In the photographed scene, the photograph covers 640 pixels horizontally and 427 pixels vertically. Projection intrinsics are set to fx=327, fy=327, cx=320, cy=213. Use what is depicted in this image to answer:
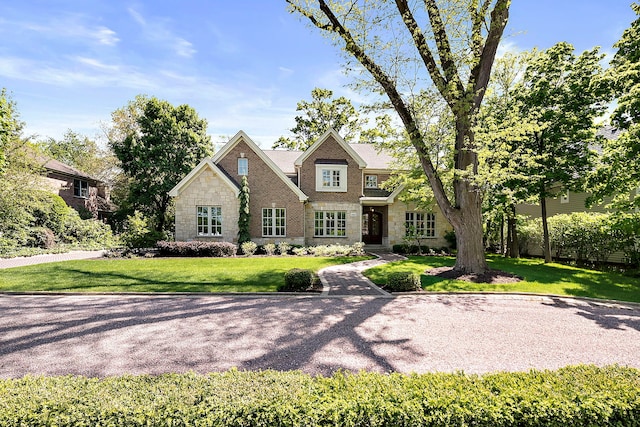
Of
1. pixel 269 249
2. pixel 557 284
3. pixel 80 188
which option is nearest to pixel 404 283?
pixel 557 284

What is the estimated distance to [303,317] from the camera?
7609 millimetres

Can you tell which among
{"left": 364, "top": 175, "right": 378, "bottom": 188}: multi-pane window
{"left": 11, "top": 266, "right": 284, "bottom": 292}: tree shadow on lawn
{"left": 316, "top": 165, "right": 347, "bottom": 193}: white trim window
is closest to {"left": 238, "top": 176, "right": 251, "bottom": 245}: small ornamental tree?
{"left": 316, "top": 165, "right": 347, "bottom": 193}: white trim window

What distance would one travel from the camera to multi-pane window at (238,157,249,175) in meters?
22.3

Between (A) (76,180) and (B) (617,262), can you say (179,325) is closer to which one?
(B) (617,262)

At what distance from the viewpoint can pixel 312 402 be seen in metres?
3.02

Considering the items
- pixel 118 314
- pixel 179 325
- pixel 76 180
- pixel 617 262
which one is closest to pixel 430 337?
pixel 179 325

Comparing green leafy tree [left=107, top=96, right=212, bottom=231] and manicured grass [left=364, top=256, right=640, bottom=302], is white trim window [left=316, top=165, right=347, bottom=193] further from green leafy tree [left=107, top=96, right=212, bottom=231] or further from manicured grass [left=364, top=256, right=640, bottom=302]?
green leafy tree [left=107, top=96, right=212, bottom=231]

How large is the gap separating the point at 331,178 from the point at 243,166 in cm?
614

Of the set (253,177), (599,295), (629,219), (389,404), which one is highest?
(253,177)

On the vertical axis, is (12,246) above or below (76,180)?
below

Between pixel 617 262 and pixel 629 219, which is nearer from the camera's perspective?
pixel 629 219

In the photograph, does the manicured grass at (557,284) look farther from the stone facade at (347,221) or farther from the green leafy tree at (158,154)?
the green leafy tree at (158,154)

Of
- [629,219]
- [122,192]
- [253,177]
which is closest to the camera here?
[629,219]

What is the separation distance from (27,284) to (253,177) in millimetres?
13463
